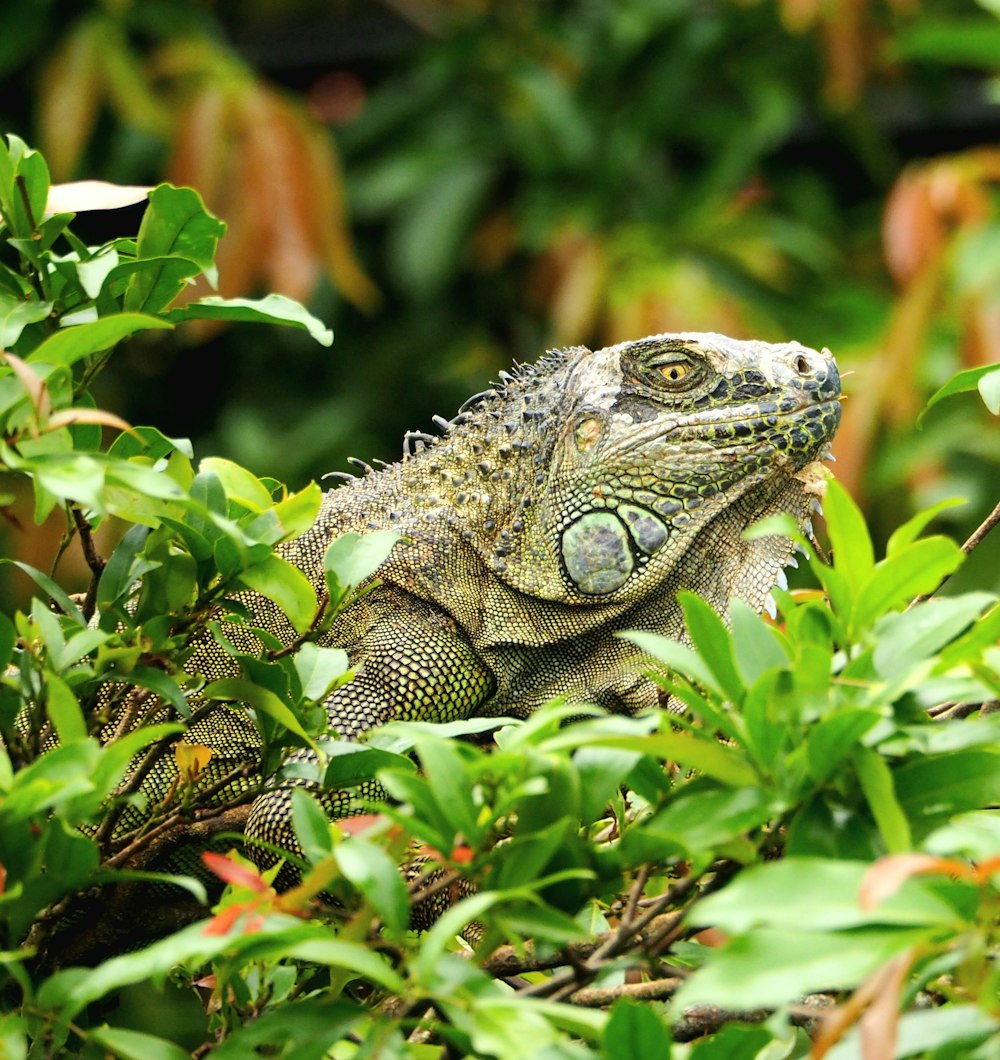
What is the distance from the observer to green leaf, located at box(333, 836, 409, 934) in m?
1.00

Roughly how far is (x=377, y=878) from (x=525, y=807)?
131 millimetres

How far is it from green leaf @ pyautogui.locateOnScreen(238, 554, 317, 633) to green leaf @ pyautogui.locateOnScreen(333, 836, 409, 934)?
1.08 ft

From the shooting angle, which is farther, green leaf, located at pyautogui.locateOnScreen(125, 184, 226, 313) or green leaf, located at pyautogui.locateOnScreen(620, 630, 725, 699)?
green leaf, located at pyautogui.locateOnScreen(125, 184, 226, 313)

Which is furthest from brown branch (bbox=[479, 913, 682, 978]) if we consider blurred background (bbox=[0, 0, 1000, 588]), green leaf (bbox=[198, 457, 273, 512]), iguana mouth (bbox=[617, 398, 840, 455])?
blurred background (bbox=[0, 0, 1000, 588])

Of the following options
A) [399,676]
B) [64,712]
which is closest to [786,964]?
[64,712]

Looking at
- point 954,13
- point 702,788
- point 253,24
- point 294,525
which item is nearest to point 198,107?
point 253,24

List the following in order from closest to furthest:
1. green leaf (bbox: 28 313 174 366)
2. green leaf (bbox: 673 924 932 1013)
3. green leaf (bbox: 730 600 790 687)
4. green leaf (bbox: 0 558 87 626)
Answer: green leaf (bbox: 673 924 932 1013)
green leaf (bbox: 730 600 790 687)
green leaf (bbox: 28 313 174 366)
green leaf (bbox: 0 558 87 626)

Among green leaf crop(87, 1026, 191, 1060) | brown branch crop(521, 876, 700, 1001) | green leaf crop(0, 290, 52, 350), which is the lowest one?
green leaf crop(87, 1026, 191, 1060)

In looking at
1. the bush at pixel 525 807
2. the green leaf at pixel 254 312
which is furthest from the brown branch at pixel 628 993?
the green leaf at pixel 254 312

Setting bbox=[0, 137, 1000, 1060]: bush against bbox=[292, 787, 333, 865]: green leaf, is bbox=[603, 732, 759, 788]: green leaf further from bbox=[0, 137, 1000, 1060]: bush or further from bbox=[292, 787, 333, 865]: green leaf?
bbox=[292, 787, 333, 865]: green leaf

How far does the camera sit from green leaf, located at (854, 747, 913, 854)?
97 cm

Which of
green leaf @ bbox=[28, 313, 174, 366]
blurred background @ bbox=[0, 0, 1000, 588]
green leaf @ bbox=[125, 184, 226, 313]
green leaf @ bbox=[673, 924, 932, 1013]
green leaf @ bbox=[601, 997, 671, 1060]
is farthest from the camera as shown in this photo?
blurred background @ bbox=[0, 0, 1000, 588]

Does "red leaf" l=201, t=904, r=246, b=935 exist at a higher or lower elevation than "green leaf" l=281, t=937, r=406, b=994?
lower

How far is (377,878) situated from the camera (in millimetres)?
1011
